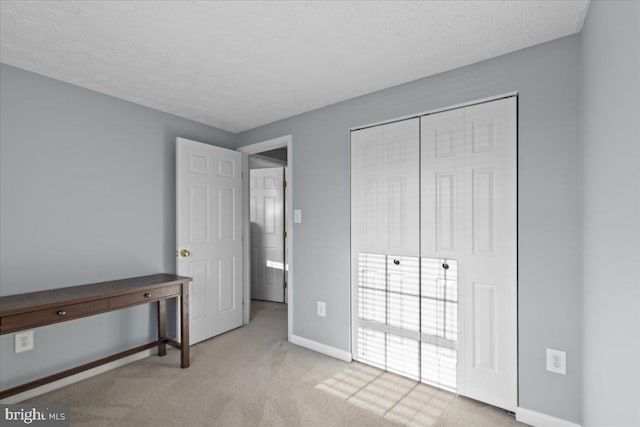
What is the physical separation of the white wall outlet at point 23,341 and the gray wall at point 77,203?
38 millimetres

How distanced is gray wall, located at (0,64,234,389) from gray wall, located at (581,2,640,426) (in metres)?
3.30

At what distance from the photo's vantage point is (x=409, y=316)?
2514mm

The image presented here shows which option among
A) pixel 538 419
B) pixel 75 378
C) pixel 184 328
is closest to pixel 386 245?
pixel 538 419

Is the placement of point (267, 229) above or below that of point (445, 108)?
below

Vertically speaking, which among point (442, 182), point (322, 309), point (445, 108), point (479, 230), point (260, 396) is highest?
point (445, 108)

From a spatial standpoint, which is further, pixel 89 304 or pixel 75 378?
pixel 75 378

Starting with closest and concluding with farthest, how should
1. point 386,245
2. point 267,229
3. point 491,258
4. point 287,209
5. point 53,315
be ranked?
point 53,315, point 491,258, point 386,245, point 287,209, point 267,229

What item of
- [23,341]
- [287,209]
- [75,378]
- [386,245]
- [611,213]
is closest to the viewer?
[611,213]

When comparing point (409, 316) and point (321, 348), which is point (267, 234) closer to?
point (321, 348)

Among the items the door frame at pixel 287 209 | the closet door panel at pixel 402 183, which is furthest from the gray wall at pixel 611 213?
the door frame at pixel 287 209

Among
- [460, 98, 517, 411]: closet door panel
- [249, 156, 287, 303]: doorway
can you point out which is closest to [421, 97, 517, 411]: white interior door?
[460, 98, 517, 411]: closet door panel

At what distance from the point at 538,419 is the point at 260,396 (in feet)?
5.91

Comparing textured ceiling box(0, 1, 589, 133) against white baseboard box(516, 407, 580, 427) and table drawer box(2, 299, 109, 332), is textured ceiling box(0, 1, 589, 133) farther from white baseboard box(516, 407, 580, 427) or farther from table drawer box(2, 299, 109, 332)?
white baseboard box(516, 407, 580, 427)

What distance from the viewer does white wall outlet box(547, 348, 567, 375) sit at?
6.14ft
